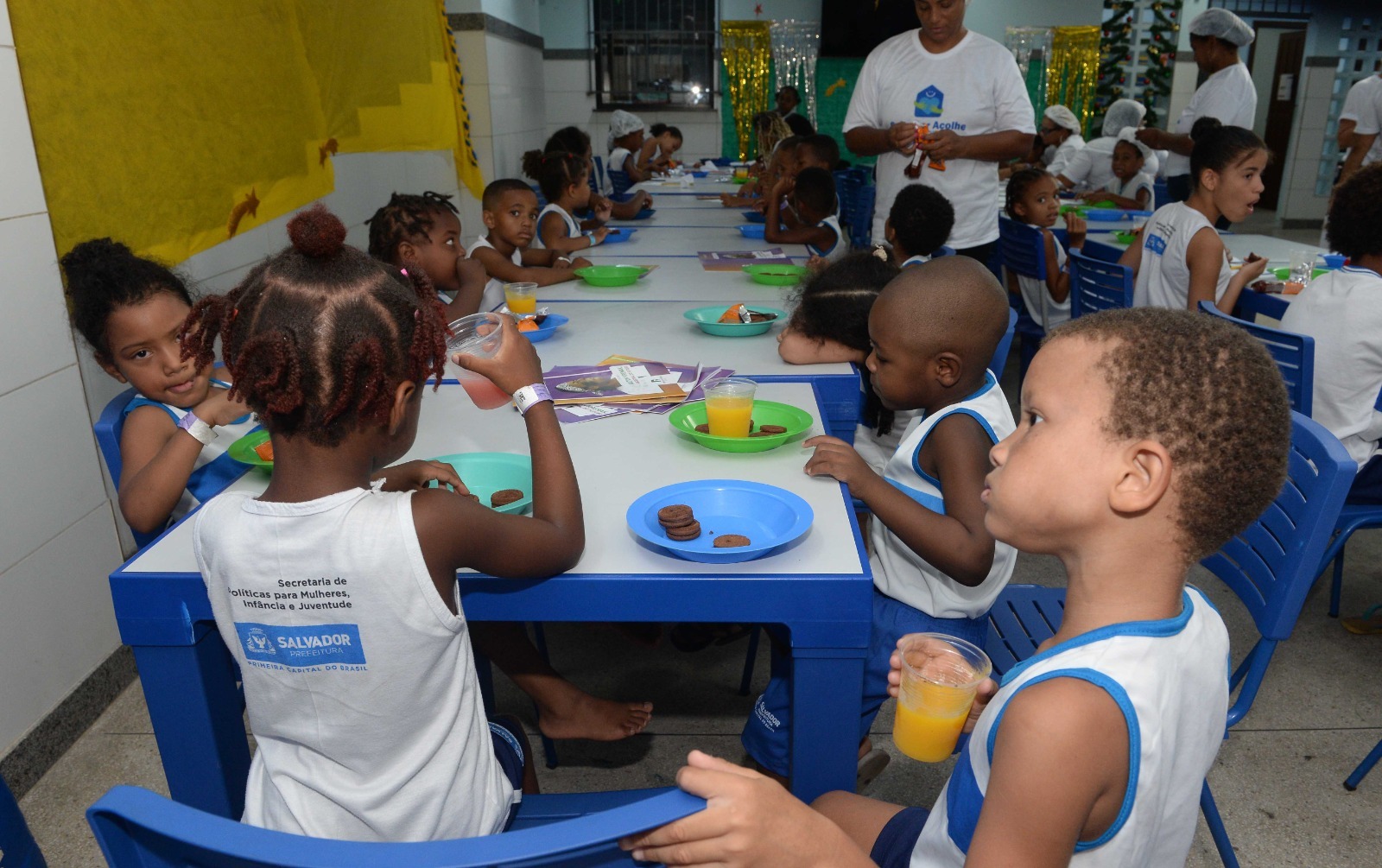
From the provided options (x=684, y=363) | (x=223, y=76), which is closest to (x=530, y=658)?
(x=684, y=363)

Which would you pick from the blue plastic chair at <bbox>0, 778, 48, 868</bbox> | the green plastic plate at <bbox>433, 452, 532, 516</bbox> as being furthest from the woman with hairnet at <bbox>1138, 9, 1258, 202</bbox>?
the blue plastic chair at <bbox>0, 778, 48, 868</bbox>

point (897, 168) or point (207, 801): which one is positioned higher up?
point (897, 168)

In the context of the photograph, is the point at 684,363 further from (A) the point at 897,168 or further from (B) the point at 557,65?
(B) the point at 557,65

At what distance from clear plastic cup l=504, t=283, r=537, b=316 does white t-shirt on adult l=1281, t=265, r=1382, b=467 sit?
193 centimetres

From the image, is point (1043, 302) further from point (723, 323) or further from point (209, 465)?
point (209, 465)

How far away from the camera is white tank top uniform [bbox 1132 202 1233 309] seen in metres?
2.93

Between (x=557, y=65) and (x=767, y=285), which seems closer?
(x=767, y=285)

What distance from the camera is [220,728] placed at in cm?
120

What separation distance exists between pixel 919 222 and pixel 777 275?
1.68ft

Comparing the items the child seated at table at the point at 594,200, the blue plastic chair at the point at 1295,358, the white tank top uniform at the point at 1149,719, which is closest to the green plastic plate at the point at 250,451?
the white tank top uniform at the point at 1149,719

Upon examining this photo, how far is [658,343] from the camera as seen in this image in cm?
229

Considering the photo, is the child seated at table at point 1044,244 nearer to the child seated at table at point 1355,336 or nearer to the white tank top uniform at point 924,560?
the child seated at table at point 1355,336

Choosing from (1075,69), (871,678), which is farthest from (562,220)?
(1075,69)

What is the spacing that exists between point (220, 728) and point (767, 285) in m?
2.21
